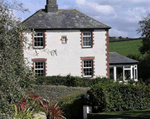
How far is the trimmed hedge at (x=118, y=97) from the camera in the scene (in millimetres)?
→ 17953

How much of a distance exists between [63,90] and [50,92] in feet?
3.83

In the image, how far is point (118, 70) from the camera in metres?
44.2

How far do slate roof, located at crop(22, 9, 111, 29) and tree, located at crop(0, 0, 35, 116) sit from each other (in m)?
23.4

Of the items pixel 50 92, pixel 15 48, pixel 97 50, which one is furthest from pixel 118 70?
pixel 15 48

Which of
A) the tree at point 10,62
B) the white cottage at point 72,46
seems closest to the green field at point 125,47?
the white cottage at point 72,46

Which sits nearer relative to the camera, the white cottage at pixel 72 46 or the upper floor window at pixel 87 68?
the white cottage at pixel 72 46

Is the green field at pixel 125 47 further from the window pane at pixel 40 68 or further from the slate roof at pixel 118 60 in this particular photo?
the window pane at pixel 40 68

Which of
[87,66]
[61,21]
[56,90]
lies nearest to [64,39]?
[61,21]

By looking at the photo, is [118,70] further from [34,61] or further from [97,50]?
[34,61]

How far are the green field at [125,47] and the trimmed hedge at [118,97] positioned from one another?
4525cm

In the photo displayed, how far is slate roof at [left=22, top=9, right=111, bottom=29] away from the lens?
3294 centimetres

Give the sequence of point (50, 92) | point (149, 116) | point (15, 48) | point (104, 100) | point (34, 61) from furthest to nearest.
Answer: point (34, 61)
point (50, 92)
point (104, 100)
point (149, 116)
point (15, 48)

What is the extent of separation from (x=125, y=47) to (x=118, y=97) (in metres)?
52.4

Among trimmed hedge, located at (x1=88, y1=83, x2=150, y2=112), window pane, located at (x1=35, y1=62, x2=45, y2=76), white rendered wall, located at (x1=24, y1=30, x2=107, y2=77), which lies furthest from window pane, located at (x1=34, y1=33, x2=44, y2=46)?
trimmed hedge, located at (x1=88, y1=83, x2=150, y2=112)
